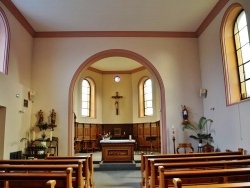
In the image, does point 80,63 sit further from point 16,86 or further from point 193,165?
point 193,165

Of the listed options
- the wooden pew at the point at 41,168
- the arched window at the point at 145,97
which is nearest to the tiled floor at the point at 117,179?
the wooden pew at the point at 41,168

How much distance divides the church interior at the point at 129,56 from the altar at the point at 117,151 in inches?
1.4

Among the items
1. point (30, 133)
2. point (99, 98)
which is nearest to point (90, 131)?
point (99, 98)

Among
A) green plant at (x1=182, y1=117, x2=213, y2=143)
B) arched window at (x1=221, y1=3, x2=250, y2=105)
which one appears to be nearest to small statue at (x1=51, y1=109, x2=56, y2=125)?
green plant at (x1=182, y1=117, x2=213, y2=143)

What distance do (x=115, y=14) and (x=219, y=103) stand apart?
397cm

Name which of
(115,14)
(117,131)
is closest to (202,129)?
(115,14)

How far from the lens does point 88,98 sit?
43.3 ft

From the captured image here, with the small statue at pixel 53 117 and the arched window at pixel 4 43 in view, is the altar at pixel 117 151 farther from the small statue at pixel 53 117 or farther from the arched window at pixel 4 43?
the arched window at pixel 4 43

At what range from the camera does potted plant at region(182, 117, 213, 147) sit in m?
7.08

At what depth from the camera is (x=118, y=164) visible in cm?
828

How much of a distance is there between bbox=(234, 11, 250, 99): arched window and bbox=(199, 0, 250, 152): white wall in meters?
0.45

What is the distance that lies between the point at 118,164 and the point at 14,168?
561cm

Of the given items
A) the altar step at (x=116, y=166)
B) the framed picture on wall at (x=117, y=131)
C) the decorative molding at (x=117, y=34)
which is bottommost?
the altar step at (x=116, y=166)

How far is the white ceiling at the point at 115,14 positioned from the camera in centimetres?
641
